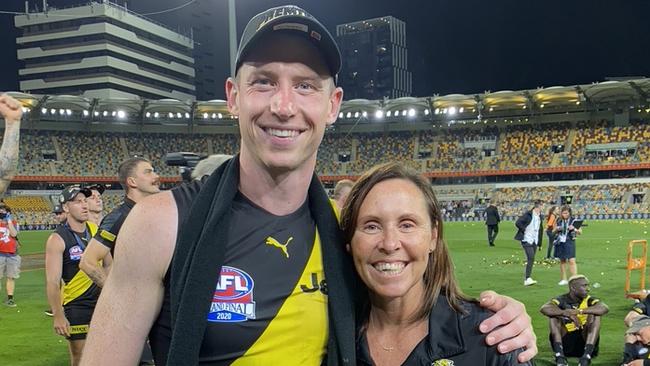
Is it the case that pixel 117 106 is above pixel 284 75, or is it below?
above

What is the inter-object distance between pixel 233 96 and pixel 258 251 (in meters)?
0.65

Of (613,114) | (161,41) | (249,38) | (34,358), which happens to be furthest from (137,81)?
(249,38)

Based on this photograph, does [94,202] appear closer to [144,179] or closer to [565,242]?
[144,179]

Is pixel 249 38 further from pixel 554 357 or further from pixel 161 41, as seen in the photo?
pixel 161 41

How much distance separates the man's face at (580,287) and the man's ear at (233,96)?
753 centimetres

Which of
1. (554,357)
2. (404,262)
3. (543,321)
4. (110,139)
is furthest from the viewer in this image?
(110,139)

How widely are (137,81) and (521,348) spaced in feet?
340

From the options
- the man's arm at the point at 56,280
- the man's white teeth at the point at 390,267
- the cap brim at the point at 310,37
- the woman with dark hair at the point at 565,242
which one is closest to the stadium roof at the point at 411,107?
the woman with dark hair at the point at 565,242

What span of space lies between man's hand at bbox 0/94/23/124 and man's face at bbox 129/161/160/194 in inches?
92.6

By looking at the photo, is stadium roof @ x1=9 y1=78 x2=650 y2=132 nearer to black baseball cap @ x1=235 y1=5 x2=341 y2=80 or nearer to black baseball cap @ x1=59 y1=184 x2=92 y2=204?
black baseball cap @ x1=59 y1=184 x2=92 y2=204

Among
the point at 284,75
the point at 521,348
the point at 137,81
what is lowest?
the point at 521,348

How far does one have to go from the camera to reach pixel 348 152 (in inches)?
2451

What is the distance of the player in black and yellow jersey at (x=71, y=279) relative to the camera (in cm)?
609

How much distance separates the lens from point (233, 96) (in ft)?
7.04
